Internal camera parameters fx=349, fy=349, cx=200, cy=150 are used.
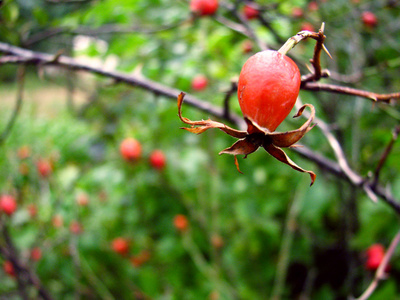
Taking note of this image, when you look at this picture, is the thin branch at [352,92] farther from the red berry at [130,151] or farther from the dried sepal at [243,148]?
the red berry at [130,151]

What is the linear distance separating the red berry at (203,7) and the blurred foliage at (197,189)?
0.62 feet

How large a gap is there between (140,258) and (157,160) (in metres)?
0.64

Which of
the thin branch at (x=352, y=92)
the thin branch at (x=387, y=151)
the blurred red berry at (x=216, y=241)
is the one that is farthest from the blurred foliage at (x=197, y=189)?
the thin branch at (x=352, y=92)

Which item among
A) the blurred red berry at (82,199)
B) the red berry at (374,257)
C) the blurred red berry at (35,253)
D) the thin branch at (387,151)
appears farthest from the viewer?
the blurred red berry at (82,199)

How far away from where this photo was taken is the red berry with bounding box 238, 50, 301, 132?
362 millimetres

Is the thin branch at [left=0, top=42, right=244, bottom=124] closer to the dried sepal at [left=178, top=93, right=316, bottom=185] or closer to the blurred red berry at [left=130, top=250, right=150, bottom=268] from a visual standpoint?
the dried sepal at [left=178, top=93, right=316, bottom=185]

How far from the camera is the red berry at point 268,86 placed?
14.3 inches

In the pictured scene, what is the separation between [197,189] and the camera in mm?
1675

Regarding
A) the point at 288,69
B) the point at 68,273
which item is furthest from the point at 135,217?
the point at 288,69

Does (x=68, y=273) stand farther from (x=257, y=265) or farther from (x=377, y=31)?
(x=377, y=31)

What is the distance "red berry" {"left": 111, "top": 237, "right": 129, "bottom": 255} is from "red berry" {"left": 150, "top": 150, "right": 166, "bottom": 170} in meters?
0.56

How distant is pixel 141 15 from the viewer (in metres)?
1.78

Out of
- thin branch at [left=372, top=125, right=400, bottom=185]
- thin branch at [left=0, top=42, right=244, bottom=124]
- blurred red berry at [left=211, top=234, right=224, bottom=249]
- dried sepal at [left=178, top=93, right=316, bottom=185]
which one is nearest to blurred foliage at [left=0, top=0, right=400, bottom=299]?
blurred red berry at [left=211, top=234, right=224, bottom=249]

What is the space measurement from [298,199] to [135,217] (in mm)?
815
